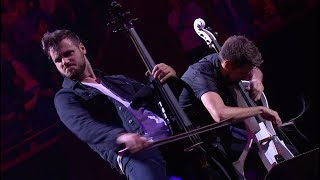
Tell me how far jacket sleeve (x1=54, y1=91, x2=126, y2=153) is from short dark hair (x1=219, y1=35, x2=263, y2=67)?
2.95ft

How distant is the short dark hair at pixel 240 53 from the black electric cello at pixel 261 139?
0.09 metres

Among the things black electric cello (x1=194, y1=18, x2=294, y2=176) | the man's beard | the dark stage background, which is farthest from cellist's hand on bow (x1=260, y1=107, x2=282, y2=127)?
the man's beard

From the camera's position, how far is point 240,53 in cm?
254

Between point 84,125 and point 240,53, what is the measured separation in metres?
1.13

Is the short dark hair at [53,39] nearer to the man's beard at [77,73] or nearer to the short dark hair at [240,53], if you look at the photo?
the man's beard at [77,73]

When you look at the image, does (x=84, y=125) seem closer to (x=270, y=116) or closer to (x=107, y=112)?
(x=107, y=112)

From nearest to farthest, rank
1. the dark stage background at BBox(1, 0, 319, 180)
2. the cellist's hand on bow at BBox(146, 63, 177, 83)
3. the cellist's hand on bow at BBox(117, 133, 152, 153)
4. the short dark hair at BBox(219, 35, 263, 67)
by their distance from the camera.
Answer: the cellist's hand on bow at BBox(117, 133, 152, 153) → the cellist's hand on bow at BBox(146, 63, 177, 83) → the short dark hair at BBox(219, 35, 263, 67) → the dark stage background at BBox(1, 0, 319, 180)

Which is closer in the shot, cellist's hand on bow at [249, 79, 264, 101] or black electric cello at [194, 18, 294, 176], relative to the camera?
black electric cello at [194, 18, 294, 176]

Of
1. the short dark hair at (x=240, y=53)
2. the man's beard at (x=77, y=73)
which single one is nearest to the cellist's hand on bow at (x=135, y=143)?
the man's beard at (x=77, y=73)

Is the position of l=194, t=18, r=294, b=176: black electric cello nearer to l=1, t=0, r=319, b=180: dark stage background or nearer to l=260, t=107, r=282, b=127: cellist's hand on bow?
l=260, t=107, r=282, b=127: cellist's hand on bow

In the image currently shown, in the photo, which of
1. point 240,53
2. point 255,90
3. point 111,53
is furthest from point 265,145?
Result: point 111,53

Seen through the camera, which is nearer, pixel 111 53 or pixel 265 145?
pixel 265 145

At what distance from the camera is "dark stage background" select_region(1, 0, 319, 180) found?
10.6ft

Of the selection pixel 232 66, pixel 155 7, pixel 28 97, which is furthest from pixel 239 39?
pixel 28 97
